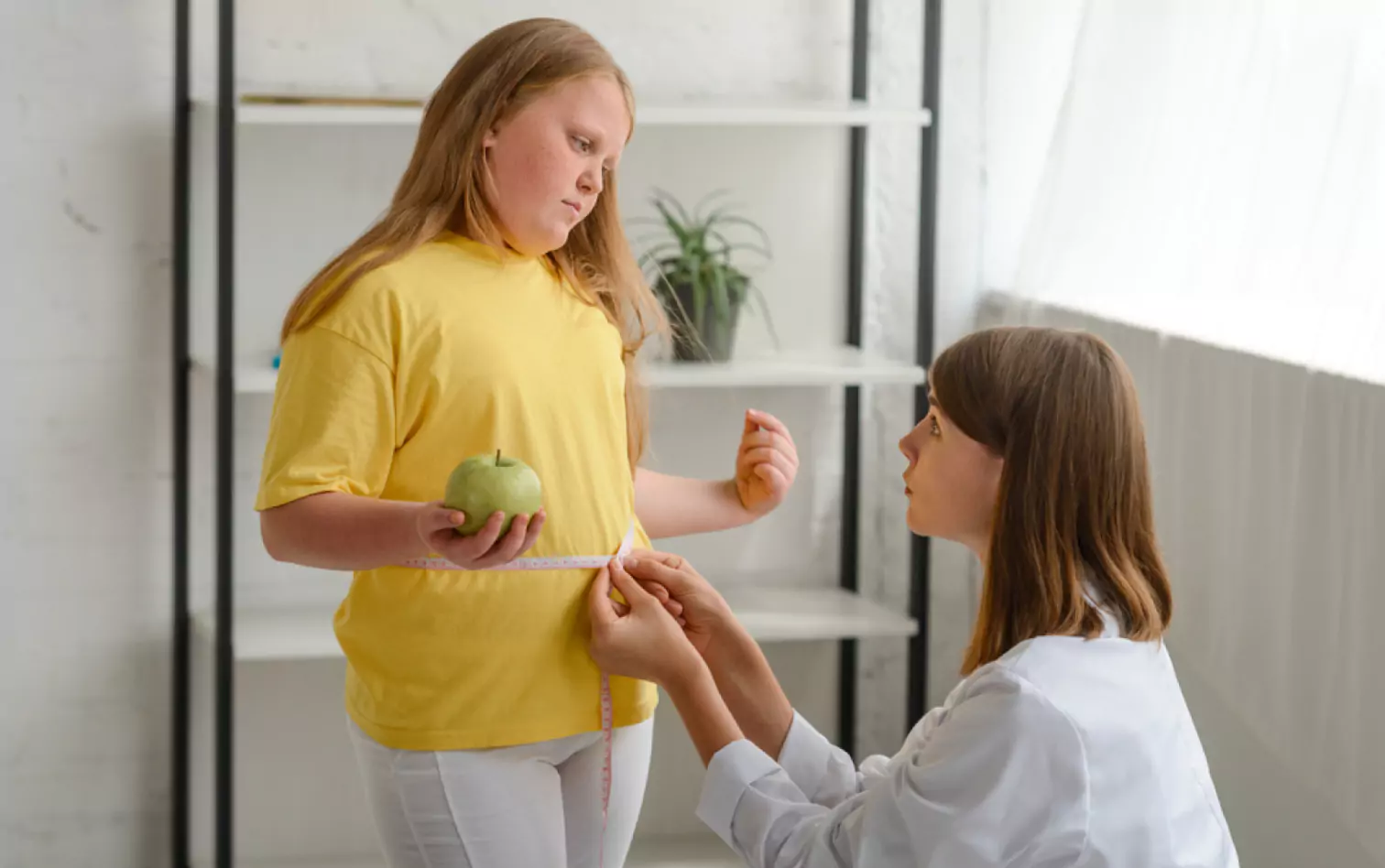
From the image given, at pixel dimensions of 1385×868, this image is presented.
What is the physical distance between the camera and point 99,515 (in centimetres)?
248

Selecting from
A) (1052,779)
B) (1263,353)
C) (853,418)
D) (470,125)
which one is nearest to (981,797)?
(1052,779)

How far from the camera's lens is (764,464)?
145 cm

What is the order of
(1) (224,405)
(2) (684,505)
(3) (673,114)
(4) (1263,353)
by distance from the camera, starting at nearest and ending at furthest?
(2) (684,505) < (4) (1263,353) < (1) (224,405) < (3) (673,114)

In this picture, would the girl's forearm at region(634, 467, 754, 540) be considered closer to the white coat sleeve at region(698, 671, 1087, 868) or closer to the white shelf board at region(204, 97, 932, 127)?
the white coat sleeve at region(698, 671, 1087, 868)

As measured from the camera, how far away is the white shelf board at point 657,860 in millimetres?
2600

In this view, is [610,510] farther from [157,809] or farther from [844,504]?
[157,809]

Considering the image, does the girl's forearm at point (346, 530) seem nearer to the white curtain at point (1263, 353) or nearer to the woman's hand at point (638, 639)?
the woman's hand at point (638, 639)

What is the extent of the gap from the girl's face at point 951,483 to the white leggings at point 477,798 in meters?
0.35

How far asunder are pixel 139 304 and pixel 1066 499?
5.93ft

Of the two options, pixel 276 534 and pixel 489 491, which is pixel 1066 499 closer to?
pixel 489 491

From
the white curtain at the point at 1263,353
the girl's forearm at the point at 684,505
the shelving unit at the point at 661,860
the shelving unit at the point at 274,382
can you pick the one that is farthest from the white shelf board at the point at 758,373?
the shelving unit at the point at 661,860

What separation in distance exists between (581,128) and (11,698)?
178cm

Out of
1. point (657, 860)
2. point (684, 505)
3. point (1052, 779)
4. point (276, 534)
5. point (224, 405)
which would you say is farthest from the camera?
point (657, 860)

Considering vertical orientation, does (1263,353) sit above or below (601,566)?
above
